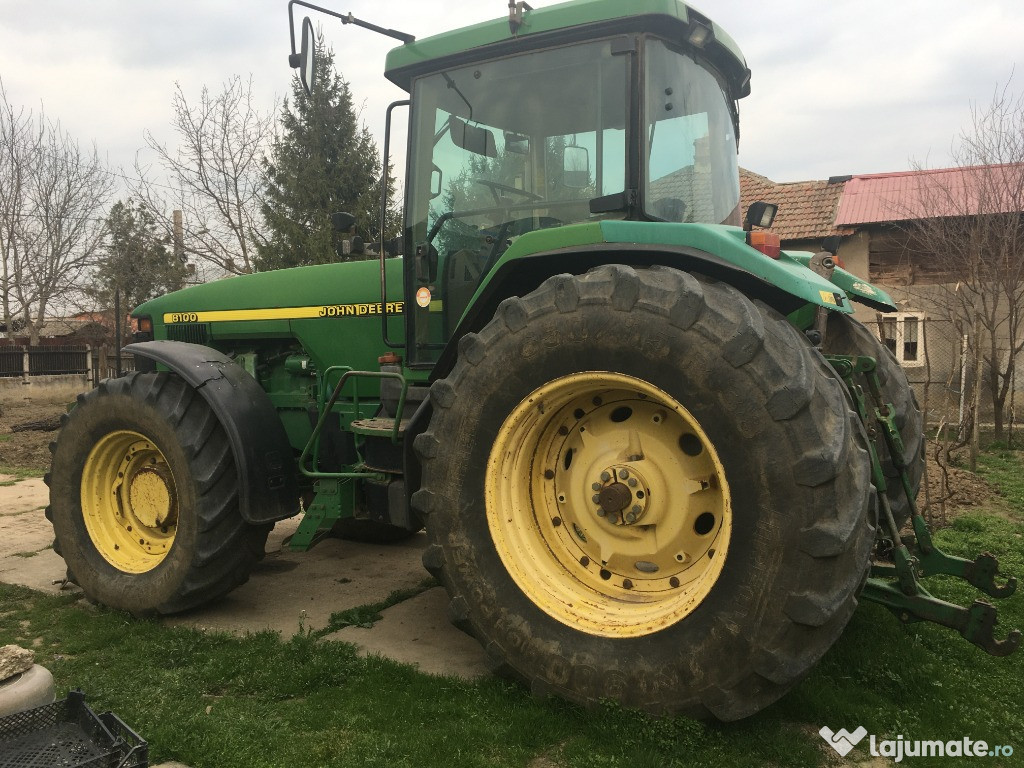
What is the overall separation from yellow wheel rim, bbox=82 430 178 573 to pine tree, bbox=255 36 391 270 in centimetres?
1454

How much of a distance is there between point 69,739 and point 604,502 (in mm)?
1988

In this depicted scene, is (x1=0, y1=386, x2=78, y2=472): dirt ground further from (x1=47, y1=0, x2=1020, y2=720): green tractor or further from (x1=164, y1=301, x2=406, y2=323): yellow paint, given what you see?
(x1=47, y1=0, x2=1020, y2=720): green tractor

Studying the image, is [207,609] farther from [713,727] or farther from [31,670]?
[713,727]

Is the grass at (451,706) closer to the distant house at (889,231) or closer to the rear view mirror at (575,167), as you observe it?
the rear view mirror at (575,167)

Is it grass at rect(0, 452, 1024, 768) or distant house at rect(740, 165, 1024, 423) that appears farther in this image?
distant house at rect(740, 165, 1024, 423)

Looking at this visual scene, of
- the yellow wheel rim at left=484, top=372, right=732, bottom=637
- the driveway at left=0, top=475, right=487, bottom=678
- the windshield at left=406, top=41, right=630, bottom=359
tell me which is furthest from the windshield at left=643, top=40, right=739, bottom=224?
the driveway at left=0, top=475, right=487, bottom=678

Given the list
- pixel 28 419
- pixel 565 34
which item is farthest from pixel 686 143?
pixel 28 419

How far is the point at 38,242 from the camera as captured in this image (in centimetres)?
2045

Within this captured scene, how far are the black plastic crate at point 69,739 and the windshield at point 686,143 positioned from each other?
8.76 ft

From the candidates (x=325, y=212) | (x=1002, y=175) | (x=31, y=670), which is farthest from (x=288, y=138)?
(x=31, y=670)

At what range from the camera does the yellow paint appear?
444 centimetres

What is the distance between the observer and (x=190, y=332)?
528 cm

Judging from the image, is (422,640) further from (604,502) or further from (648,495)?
(648,495)

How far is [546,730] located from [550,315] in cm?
146
